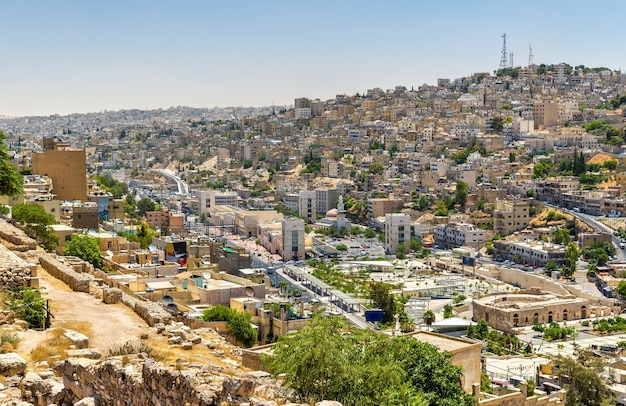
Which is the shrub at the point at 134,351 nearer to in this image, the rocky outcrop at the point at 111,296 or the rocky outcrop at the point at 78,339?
the rocky outcrop at the point at 78,339

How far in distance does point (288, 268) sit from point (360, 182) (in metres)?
17.9

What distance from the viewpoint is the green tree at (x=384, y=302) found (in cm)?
1994

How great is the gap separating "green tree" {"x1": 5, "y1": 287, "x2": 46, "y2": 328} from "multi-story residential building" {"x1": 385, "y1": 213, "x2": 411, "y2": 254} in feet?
94.5

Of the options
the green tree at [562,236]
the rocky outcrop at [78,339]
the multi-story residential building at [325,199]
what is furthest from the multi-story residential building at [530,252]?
the rocky outcrop at [78,339]

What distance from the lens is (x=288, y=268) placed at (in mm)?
30266

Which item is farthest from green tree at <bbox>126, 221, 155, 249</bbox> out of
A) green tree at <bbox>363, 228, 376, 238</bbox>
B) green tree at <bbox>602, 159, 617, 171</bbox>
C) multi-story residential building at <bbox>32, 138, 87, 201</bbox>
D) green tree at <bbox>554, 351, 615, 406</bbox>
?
green tree at <bbox>602, 159, 617, 171</bbox>

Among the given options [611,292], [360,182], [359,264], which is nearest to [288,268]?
[359,264]

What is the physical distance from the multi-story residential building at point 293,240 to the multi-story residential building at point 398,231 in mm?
3686

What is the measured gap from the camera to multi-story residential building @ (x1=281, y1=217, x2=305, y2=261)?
3300cm

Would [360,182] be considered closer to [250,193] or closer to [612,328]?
[250,193]

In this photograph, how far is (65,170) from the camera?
904 inches

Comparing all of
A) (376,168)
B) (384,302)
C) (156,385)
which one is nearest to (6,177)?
(156,385)

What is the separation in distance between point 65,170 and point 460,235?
57.4ft

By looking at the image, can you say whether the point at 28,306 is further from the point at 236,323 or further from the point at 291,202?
the point at 291,202
